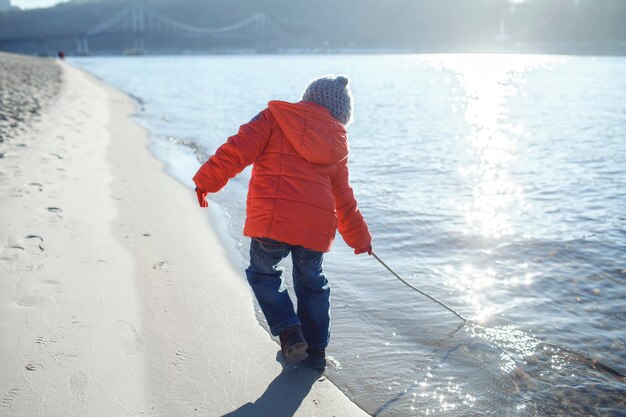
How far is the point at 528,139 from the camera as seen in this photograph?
11.5 m

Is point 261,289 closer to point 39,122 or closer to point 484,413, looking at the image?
point 484,413

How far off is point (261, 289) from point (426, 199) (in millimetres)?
3915

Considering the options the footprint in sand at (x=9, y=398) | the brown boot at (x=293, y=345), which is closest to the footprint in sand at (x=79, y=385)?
the footprint in sand at (x=9, y=398)

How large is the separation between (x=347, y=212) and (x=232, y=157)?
57cm

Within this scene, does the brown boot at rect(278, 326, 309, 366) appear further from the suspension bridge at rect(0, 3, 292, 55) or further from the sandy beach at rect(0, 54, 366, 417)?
the suspension bridge at rect(0, 3, 292, 55)

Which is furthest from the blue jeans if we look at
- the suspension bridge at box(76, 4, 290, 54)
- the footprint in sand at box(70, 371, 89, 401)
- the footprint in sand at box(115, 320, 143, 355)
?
the suspension bridge at box(76, 4, 290, 54)

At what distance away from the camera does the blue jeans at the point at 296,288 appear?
2379mm

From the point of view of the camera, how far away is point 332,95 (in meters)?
2.38

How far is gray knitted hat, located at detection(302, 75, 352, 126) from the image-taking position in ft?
7.83

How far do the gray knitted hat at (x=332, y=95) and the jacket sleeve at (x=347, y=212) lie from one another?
21 centimetres

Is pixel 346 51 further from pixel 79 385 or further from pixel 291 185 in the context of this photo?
pixel 79 385

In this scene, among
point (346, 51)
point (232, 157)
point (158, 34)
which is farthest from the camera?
point (158, 34)

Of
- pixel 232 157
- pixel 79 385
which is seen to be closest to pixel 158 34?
pixel 232 157

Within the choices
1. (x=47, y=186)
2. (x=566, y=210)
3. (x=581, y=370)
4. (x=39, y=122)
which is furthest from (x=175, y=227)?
(x=39, y=122)
